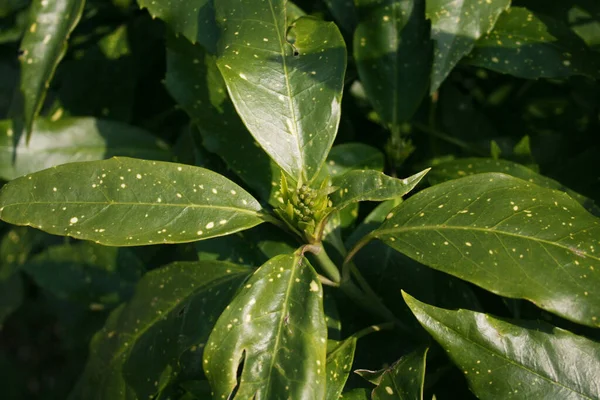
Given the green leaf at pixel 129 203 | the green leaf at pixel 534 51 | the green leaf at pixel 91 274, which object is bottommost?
the green leaf at pixel 91 274

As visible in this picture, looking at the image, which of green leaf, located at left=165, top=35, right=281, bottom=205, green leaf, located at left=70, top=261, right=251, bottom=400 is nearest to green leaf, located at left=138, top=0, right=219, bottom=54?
green leaf, located at left=165, top=35, right=281, bottom=205

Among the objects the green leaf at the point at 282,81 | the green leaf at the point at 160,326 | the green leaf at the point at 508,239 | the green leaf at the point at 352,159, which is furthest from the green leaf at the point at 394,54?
the green leaf at the point at 160,326

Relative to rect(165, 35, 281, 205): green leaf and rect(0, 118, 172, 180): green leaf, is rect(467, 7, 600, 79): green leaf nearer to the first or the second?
rect(165, 35, 281, 205): green leaf

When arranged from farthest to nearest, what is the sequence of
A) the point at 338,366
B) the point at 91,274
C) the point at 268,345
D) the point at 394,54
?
1. the point at 91,274
2. the point at 394,54
3. the point at 338,366
4. the point at 268,345

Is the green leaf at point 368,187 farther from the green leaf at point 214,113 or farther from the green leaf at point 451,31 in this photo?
the green leaf at point 451,31

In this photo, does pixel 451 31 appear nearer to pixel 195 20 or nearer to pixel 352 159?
pixel 352 159

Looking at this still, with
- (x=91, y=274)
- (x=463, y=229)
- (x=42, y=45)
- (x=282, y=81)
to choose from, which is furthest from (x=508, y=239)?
(x=91, y=274)
